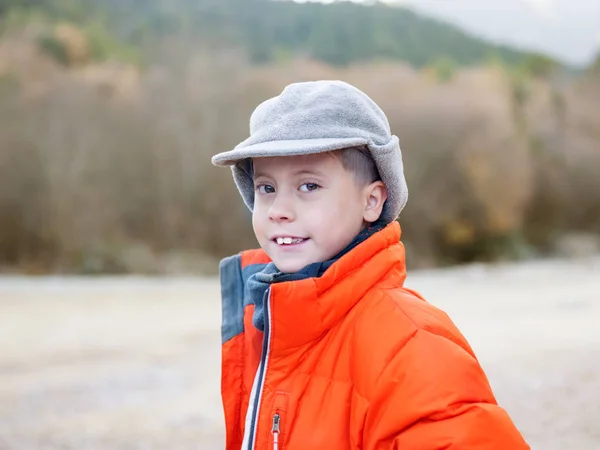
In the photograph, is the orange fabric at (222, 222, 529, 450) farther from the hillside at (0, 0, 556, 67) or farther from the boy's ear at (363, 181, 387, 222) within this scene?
the hillside at (0, 0, 556, 67)

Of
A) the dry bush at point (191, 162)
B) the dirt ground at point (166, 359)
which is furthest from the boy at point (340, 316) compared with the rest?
the dry bush at point (191, 162)

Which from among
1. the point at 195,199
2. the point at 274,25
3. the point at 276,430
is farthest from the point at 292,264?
the point at 274,25

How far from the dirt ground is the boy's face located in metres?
1.79

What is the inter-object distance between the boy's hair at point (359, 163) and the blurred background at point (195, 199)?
1.88 m

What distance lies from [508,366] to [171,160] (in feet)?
20.1

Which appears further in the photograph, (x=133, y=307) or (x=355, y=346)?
(x=133, y=307)

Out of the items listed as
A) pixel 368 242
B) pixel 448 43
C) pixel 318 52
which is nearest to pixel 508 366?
pixel 368 242

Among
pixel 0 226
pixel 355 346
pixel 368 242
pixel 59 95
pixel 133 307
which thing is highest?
pixel 59 95

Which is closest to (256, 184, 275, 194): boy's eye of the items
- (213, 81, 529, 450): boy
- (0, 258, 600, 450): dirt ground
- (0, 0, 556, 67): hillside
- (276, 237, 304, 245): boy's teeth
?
(213, 81, 529, 450): boy

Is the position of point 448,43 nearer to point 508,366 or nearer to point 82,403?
point 508,366

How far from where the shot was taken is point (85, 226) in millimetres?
8453

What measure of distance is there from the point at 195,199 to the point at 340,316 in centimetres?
808

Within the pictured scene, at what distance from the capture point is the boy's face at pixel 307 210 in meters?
1.20

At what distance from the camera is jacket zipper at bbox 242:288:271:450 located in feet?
3.84
